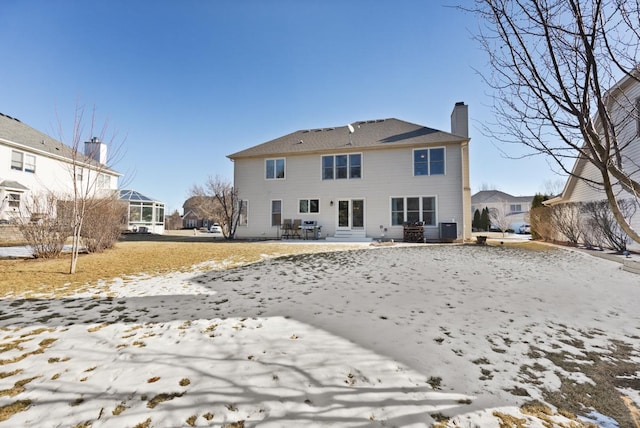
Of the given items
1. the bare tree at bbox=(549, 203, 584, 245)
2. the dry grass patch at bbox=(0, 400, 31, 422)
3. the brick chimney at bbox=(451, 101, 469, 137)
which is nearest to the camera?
the dry grass patch at bbox=(0, 400, 31, 422)

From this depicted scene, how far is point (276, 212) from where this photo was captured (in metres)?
17.4

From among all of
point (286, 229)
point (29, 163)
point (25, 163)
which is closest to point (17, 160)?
A: point (25, 163)

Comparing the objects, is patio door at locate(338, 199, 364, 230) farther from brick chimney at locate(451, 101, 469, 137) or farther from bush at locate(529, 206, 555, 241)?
bush at locate(529, 206, 555, 241)

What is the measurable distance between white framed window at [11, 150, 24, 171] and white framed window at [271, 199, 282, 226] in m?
17.9

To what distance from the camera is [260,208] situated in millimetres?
17562

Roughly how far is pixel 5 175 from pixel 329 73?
22.2 m

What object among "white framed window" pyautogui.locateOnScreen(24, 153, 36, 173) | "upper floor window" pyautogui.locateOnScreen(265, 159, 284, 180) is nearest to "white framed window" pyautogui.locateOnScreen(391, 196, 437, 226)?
"upper floor window" pyautogui.locateOnScreen(265, 159, 284, 180)

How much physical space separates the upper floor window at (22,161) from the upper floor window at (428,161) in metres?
26.7

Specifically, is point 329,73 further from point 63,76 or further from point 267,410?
point 267,410

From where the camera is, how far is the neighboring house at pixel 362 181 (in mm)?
14656

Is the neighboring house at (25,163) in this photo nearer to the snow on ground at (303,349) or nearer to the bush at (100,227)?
the bush at (100,227)

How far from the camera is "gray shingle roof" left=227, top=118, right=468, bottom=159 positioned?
15.2 m

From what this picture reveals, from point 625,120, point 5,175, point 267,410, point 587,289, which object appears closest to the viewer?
point 267,410

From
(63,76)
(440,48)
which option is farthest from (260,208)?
(440,48)
